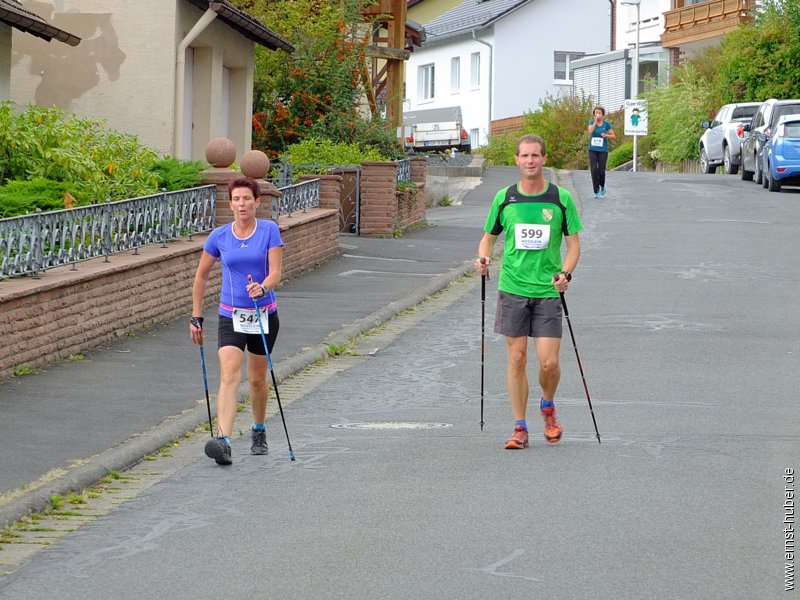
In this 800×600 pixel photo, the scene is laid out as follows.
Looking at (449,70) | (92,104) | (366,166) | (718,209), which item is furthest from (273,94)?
(449,70)

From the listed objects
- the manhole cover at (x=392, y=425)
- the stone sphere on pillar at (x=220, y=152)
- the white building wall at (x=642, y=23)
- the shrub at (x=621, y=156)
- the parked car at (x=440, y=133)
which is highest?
the white building wall at (x=642, y=23)

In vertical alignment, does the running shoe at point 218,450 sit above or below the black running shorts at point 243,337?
below

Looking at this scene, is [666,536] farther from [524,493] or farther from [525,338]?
[525,338]

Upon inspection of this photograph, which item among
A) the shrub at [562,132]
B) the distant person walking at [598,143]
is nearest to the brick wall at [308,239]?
the distant person walking at [598,143]

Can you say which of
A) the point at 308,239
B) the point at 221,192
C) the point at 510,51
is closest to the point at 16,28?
the point at 221,192

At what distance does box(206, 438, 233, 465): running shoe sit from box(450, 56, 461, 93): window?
60.9 metres

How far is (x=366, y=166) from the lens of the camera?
2291cm

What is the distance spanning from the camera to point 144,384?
1082cm

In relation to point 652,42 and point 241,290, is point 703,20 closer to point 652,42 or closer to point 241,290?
point 652,42

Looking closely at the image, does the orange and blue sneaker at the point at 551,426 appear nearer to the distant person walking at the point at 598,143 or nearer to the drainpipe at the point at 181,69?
the drainpipe at the point at 181,69

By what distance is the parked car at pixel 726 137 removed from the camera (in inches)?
1558

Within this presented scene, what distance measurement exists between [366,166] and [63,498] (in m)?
15.6

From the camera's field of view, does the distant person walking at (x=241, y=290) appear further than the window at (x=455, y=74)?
No

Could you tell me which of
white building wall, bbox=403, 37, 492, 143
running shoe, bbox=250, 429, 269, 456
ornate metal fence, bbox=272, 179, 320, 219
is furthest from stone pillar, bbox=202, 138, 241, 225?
white building wall, bbox=403, 37, 492, 143
